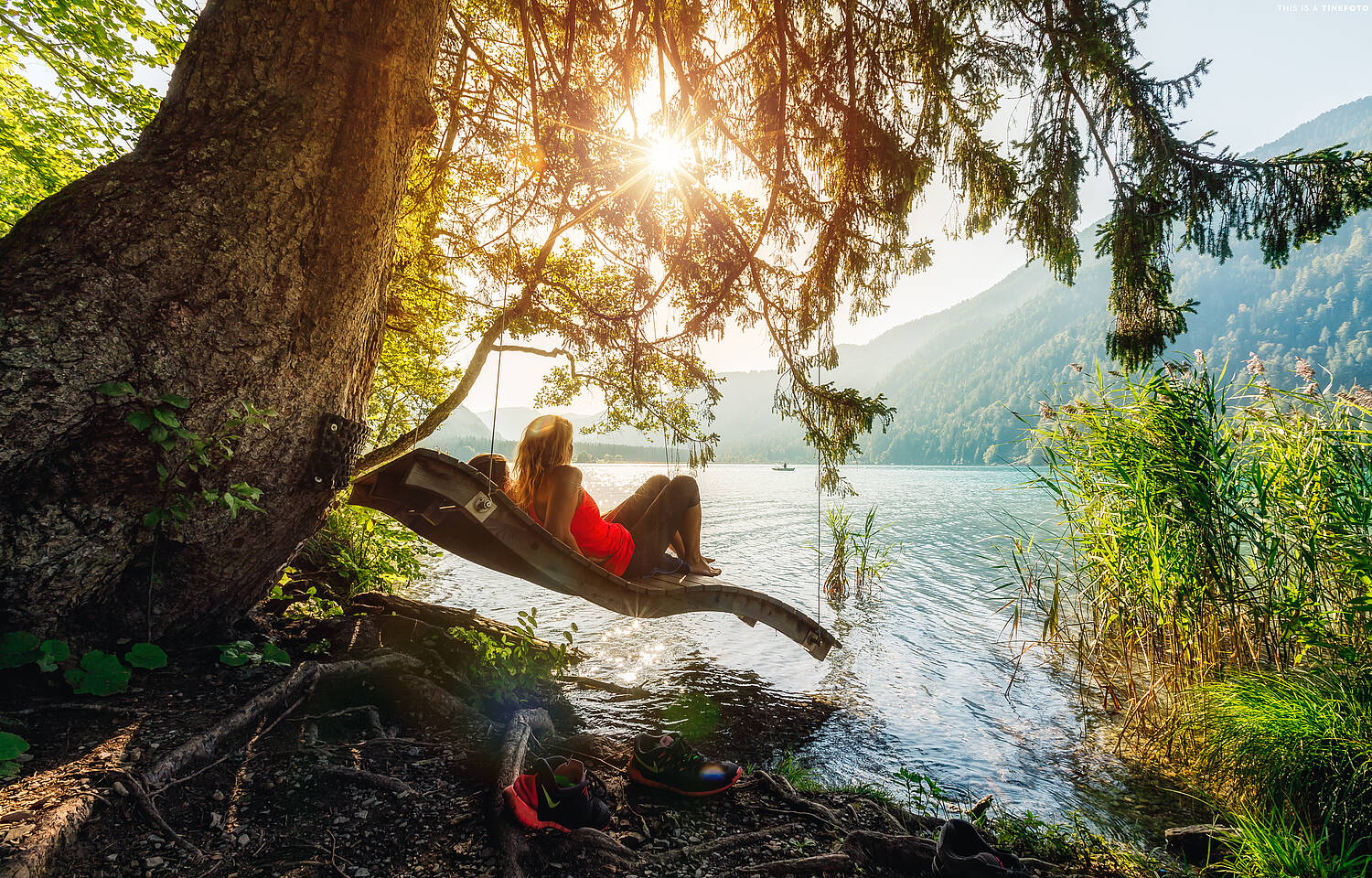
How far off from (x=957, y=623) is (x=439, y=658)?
7.25 metres

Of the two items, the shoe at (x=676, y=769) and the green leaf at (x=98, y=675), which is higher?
the green leaf at (x=98, y=675)

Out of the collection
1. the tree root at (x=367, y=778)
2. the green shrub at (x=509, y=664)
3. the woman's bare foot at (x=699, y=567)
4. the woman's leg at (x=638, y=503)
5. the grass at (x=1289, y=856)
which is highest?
the woman's leg at (x=638, y=503)

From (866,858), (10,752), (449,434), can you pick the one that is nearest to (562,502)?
(10,752)

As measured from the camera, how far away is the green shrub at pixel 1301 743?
2.35m

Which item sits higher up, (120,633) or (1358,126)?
(1358,126)

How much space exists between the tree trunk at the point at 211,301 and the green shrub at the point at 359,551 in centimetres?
304

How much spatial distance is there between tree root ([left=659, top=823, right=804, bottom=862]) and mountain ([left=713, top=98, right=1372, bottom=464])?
48.2 m

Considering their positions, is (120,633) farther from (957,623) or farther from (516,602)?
(957,623)

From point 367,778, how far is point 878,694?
4673 millimetres

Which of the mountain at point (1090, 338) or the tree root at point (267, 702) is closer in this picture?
the tree root at point (267, 702)

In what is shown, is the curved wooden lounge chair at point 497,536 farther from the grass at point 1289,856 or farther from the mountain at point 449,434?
the grass at point 1289,856

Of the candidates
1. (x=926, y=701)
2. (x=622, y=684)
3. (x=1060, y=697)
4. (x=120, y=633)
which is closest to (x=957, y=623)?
(x=1060, y=697)

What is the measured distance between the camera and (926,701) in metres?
4.91

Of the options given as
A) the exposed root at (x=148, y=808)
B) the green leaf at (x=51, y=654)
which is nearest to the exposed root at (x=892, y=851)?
the exposed root at (x=148, y=808)
